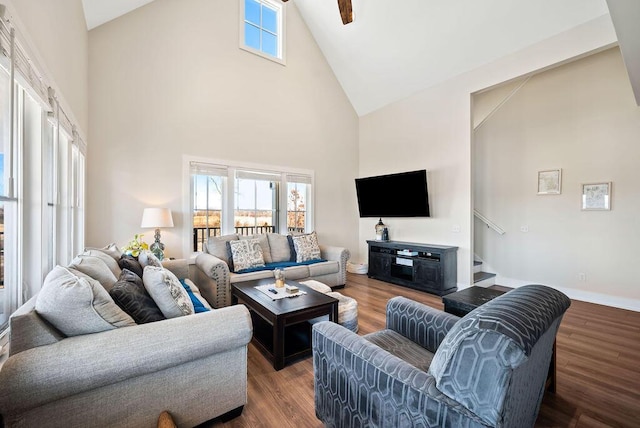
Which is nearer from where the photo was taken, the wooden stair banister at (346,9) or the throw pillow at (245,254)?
the wooden stair banister at (346,9)

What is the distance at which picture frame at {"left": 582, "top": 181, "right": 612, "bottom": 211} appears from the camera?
3773 millimetres

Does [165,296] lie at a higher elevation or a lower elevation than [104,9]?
lower

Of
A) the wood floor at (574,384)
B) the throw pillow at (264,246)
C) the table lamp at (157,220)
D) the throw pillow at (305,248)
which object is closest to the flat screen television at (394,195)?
the throw pillow at (305,248)

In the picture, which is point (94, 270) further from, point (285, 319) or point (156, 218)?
point (156, 218)

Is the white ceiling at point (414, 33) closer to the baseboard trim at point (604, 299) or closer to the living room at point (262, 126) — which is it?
the living room at point (262, 126)

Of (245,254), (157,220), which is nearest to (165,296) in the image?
(157,220)

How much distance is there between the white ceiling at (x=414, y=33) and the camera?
3.34m

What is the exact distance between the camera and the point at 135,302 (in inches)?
62.1

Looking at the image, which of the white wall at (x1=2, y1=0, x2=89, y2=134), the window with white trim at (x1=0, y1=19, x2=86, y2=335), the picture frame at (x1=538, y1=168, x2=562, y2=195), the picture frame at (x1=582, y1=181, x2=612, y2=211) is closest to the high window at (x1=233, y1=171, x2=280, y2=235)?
the white wall at (x1=2, y1=0, x2=89, y2=134)

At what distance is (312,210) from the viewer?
5461 millimetres

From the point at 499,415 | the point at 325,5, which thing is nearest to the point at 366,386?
the point at 499,415

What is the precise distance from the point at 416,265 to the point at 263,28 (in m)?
4.98

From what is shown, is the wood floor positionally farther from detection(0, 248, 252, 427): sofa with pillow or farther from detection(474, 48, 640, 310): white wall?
detection(474, 48, 640, 310): white wall

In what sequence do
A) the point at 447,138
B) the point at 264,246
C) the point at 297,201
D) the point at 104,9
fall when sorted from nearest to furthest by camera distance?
1. the point at 104,9
2. the point at 264,246
3. the point at 447,138
4. the point at 297,201
